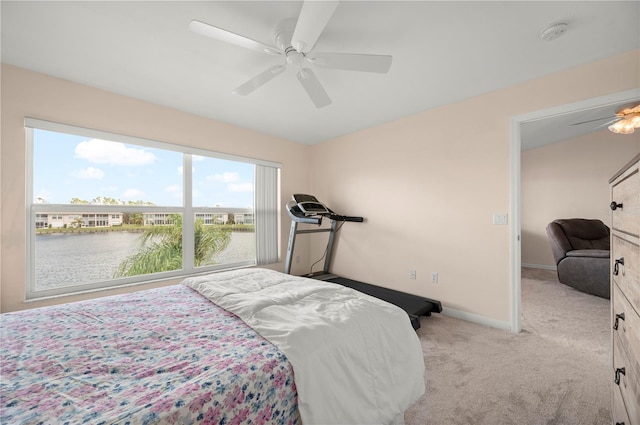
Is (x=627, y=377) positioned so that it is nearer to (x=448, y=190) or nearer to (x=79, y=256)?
(x=448, y=190)

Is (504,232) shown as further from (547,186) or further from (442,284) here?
(547,186)

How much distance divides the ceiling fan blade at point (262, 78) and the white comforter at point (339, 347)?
1.45 metres

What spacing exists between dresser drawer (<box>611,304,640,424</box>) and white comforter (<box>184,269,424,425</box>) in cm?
73

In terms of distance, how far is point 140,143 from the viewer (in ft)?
9.12

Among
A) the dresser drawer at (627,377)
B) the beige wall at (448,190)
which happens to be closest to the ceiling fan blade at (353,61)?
the beige wall at (448,190)

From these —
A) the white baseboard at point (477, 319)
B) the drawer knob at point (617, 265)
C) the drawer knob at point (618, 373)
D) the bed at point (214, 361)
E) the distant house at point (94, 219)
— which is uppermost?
the distant house at point (94, 219)

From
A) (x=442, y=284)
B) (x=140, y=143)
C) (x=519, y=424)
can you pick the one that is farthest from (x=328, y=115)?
(x=519, y=424)

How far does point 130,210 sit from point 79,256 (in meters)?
0.62

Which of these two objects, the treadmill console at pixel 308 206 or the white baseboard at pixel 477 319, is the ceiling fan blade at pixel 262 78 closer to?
the treadmill console at pixel 308 206

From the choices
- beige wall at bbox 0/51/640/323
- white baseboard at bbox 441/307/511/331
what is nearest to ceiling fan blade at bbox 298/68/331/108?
beige wall at bbox 0/51/640/323

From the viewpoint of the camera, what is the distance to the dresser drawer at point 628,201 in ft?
2.84

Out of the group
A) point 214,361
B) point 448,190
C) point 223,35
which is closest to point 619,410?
point 214,361

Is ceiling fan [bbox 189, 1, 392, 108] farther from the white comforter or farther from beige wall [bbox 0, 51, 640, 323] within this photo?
beige wall [bbox 0, 51, 640, 323]

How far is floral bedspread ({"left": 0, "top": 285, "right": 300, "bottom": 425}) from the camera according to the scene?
0.70m
